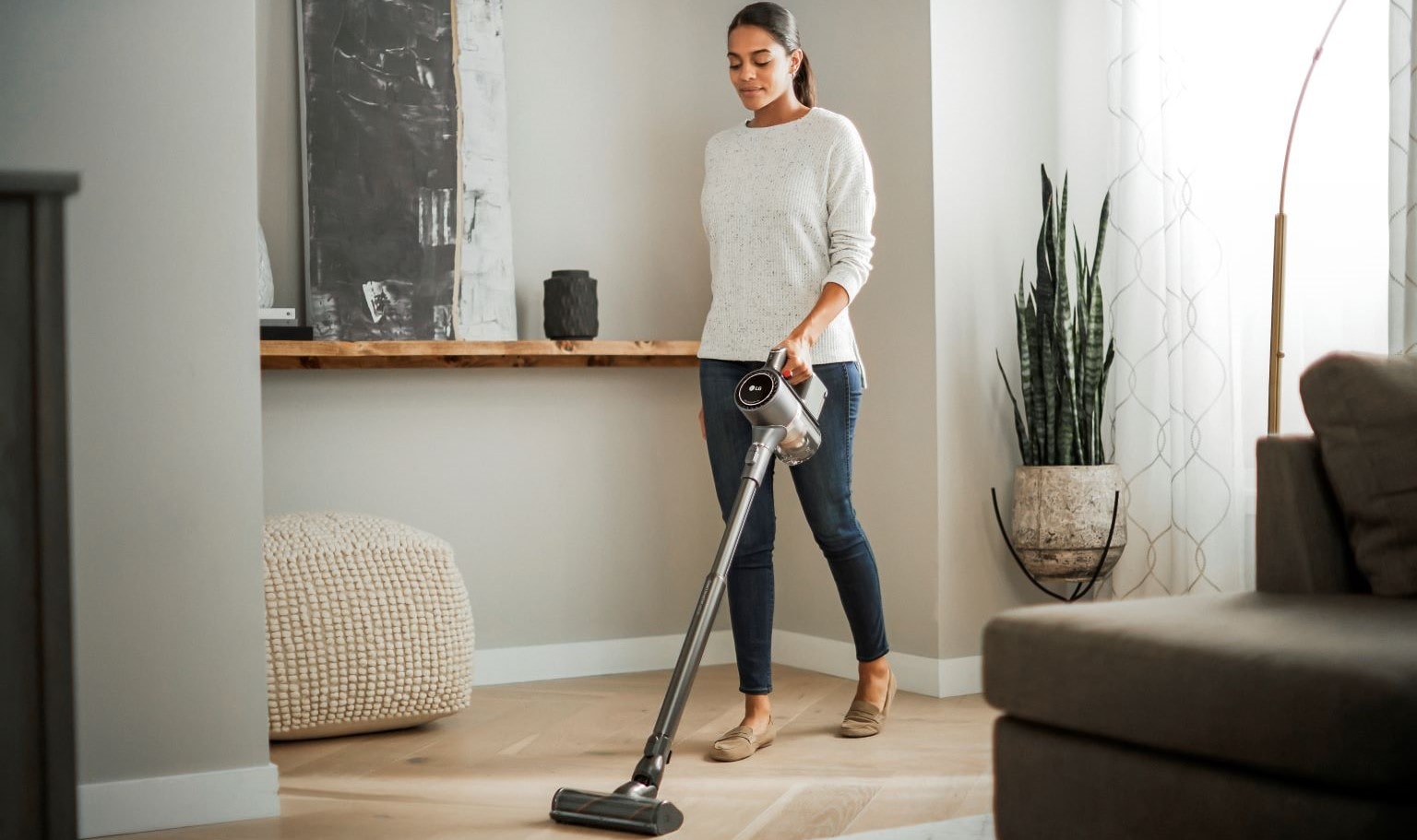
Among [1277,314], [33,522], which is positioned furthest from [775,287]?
[33,522]

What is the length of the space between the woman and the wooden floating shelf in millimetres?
687

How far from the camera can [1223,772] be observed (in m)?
1.30

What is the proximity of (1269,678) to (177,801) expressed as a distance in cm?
161

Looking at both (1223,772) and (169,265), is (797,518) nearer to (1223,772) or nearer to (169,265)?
(169,265)

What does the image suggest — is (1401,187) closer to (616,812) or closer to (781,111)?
(781,111)

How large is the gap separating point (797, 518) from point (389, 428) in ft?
3.61

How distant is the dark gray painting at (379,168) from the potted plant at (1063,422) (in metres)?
1.39

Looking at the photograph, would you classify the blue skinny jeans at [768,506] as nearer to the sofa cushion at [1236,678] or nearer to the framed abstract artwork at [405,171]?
the framed abstract artwork at [405,171]

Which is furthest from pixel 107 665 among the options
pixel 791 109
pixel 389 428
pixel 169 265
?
pixel 791 109

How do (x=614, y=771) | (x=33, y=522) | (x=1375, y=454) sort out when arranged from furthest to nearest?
(x=614, y=771)
(x=1375, y=454)
(x=33, y=522)

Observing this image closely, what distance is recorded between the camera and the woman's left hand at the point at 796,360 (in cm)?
236

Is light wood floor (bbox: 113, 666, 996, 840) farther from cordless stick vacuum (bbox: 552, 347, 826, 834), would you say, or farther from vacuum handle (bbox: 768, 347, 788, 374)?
vacuum handle (bbox: 768, 347, 788, 374)

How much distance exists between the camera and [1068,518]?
2.94 metres

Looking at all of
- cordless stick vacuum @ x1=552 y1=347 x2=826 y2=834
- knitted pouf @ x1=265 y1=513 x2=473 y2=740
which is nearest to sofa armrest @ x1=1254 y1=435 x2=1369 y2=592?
cordless stick vacuum @ x1=552 y1=347 x2=826 y2=834
